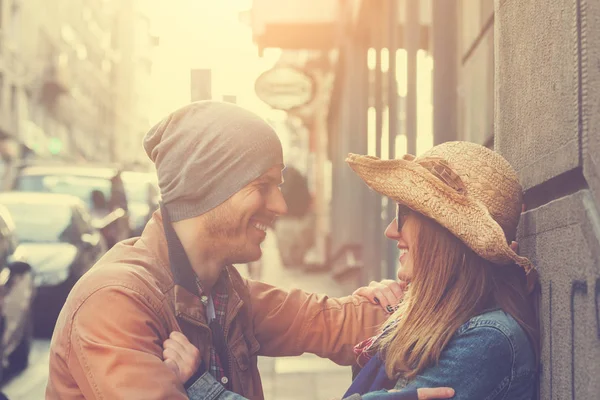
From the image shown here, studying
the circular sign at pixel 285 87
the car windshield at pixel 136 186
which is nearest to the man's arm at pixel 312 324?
the circular sign at pixel 285 87

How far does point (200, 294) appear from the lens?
9.61 ft

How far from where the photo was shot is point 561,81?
225cm

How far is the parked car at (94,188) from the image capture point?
1381 centimetres

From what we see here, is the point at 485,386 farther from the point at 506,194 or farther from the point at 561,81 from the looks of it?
the point at 561,81

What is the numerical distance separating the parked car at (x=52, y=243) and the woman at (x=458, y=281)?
692 cm

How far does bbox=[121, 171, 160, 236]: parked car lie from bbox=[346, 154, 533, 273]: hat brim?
1510 cm

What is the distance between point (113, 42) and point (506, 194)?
7143 cm

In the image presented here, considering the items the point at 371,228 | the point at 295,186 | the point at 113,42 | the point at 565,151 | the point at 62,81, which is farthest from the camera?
the point at 113,42

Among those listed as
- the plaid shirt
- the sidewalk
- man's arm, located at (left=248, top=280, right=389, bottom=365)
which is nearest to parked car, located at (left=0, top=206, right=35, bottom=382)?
the sidewalk

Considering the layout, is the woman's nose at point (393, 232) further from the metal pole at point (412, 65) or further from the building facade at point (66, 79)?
the building facade at point (66, 79)

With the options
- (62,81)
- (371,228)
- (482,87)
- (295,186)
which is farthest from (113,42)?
(482,87)

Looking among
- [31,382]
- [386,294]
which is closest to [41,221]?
[31,382]

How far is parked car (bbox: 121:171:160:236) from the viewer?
59.4ft

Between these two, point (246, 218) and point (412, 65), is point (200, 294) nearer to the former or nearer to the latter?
point (246, 218)
